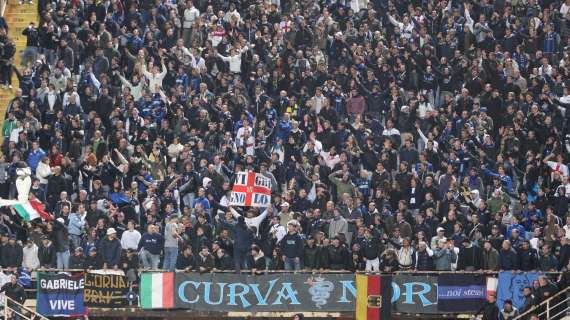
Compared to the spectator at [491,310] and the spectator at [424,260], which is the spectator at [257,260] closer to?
the spectator at [424,260]

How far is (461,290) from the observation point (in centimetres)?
3425

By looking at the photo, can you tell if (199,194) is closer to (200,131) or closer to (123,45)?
(200,131)

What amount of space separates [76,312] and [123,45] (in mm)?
9438

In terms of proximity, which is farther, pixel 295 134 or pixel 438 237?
pixel 295 134

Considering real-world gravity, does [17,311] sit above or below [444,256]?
below

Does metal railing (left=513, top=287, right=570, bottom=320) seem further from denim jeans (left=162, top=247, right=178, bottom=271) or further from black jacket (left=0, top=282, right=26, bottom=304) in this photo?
black jacket (left=0, top=282, right=26, bottom=304)

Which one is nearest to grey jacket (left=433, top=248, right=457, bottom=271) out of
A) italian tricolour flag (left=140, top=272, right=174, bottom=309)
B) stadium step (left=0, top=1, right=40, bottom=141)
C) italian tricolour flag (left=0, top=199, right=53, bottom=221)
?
italian tricolour flag (left=140, top=272, right=174, bottom=309)

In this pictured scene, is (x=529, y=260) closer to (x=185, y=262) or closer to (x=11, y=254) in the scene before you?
(x=185, y=262)

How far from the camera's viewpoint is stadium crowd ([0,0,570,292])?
3419 cm

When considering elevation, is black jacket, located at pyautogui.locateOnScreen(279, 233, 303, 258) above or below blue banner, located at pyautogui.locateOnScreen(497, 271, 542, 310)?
above

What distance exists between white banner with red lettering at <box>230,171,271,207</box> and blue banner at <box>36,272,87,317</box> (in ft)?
14.1

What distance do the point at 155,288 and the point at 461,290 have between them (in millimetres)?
6683

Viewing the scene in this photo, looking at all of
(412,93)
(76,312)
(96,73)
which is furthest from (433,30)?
(76,312)

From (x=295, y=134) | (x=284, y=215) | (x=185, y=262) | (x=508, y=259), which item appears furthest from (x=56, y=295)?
(x=508, y=259)
